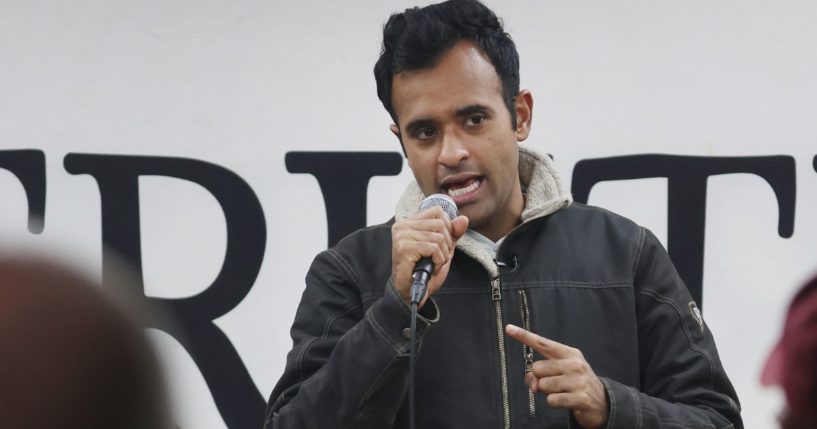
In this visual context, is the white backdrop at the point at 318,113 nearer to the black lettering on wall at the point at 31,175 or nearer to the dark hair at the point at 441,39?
the black lettering on wall at the point at 31,175

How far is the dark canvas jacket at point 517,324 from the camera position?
88.0 inches

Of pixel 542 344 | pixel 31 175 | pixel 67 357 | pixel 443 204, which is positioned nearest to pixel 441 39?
pixel 443 204

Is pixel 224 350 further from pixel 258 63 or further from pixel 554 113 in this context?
pixel 554 113

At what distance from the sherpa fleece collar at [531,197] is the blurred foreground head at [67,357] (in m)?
1.39

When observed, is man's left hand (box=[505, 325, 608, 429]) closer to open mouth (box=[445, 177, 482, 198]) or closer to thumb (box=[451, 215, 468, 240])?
thumb (box=[451, 215, 468, 240])

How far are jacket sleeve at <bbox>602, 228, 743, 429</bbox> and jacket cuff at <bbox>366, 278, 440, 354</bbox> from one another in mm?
333

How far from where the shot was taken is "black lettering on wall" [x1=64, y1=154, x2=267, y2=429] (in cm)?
326

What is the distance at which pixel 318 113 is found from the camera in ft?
10.7

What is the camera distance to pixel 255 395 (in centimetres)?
326

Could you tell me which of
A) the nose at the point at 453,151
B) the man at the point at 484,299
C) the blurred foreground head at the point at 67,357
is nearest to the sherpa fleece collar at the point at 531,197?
the man at the point at 484,299

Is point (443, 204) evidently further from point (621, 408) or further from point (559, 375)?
point (621, 408)

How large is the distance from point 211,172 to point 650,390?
4.60 ft

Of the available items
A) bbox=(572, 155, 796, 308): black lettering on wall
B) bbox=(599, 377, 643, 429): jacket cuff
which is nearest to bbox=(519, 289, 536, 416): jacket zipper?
bbox=(599, 377, 643, 429): jacket cuff

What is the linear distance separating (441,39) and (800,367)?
4.93 feet
